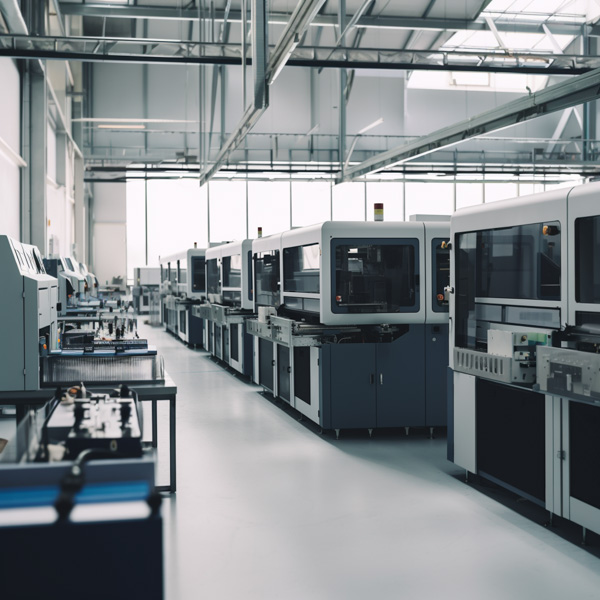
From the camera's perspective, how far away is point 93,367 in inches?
135

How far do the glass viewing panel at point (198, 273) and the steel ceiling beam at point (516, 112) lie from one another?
317cm

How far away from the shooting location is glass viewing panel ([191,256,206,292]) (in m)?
10.3

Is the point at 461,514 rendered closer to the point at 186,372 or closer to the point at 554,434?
the point at 554,434

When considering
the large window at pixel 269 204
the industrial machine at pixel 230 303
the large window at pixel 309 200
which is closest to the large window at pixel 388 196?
the large window at pixel 309 200

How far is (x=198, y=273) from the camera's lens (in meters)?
10.4

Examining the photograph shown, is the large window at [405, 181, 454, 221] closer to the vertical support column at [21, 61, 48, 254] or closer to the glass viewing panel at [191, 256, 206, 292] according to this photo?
the glass viewing panel at [191, 256, 206, 292]

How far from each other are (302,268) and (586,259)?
9.20ft

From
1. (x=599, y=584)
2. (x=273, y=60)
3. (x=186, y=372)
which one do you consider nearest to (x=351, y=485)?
(x=599, y=584)

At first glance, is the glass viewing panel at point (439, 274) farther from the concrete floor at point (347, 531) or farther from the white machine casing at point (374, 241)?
the concrete floor at point (347, 531)

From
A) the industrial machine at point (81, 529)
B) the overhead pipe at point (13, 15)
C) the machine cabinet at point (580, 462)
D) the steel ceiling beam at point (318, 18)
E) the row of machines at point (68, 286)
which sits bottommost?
the machine cabinet at point (580, 462)

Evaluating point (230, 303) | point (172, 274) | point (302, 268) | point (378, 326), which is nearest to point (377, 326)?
point (378, 326)

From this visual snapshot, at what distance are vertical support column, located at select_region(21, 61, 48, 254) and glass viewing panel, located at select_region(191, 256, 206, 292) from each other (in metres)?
2.45

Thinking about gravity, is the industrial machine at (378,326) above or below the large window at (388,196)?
below

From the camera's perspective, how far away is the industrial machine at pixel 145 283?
15120 mm
